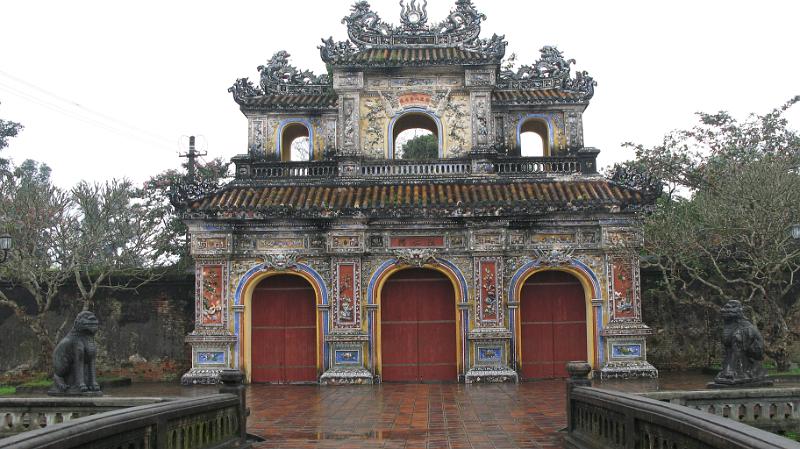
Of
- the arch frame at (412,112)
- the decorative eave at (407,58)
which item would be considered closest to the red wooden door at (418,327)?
the arch frame at (412,112)

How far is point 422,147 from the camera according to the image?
37.6 metres

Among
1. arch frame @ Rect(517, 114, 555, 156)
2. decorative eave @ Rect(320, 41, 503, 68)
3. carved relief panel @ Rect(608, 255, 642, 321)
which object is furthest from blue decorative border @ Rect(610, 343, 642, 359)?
decorative eave @ Rect(320, 41, 503, 68)

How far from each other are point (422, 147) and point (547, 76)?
51.7 ft

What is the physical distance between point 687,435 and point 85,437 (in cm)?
451

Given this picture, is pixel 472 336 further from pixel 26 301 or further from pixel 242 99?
pixel 26 301

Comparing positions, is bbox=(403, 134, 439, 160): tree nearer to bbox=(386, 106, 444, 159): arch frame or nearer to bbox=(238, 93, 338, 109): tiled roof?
bbox=(238, 93, 338, 109): tiled roof

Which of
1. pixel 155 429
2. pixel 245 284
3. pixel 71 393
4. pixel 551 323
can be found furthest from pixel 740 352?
pixel 245 284

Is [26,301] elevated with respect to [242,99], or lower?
lower

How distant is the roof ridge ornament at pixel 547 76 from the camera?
21.7 m

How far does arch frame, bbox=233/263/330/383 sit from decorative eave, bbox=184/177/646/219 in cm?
141

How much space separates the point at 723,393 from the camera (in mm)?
10172

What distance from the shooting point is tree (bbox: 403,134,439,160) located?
37281mm

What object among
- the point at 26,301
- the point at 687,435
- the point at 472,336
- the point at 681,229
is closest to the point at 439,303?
the point at 472,336

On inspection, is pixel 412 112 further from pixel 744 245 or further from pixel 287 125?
pixel 744 245
